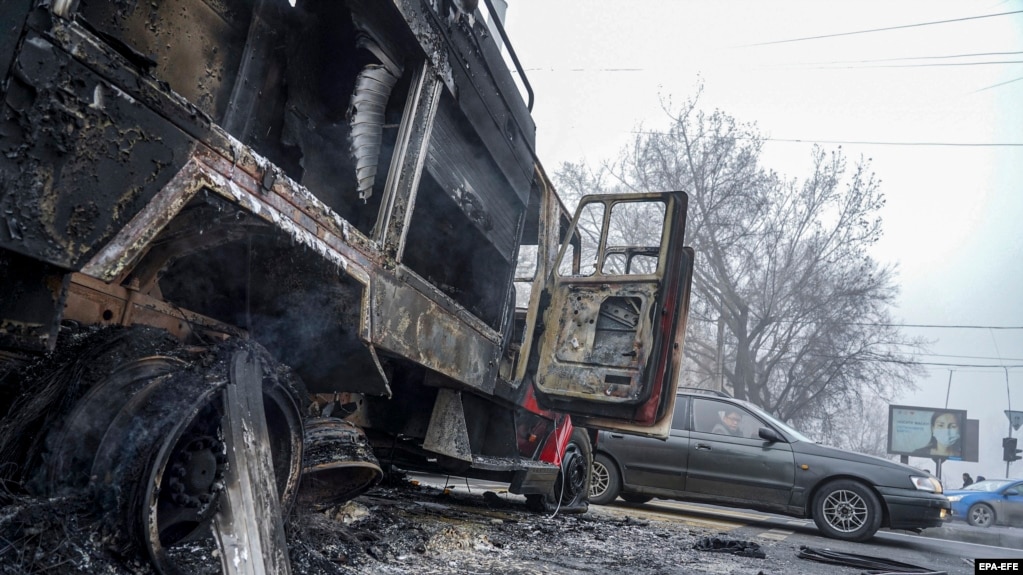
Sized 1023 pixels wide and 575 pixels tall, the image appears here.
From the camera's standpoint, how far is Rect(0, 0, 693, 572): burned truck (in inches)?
53.1

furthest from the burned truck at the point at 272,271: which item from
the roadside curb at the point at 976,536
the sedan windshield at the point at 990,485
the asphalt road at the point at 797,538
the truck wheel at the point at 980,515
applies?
the sedan windshield at the point at 990,485

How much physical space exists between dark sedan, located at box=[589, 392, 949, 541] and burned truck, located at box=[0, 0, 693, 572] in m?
3.30

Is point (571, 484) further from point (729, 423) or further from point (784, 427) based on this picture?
point (784, 427)

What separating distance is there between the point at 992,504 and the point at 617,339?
1381 centimetres

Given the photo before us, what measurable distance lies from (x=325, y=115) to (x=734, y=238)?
1679cm

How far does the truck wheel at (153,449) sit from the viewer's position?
5.07 ft

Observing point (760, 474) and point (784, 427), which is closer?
point (760, 474)

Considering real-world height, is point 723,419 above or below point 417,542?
above

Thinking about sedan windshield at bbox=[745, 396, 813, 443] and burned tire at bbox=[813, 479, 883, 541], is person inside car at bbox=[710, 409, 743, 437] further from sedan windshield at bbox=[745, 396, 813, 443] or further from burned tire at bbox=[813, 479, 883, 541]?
burned tire at bbox=[813, 479, 883, 541]

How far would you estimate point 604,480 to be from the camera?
7578 mm

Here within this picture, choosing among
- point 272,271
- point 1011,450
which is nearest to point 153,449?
point 272,271

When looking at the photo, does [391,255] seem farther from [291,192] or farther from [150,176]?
[150,176]

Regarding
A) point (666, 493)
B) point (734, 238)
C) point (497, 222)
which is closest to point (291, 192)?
point (497, 222)

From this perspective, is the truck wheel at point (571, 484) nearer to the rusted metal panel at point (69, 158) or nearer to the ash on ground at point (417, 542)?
the ash on ground at point (417, 542)
